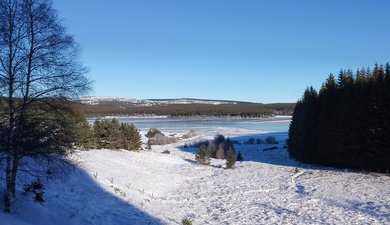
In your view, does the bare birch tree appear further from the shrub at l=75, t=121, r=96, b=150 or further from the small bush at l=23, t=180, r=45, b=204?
the shrub at l=75, t=121, r=96, b=150

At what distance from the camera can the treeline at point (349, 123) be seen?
90.6 feet

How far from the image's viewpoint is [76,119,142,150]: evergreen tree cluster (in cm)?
3061

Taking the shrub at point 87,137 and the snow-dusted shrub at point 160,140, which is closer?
the shrub at point 87,137

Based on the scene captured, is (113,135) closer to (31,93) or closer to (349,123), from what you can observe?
(349,123)

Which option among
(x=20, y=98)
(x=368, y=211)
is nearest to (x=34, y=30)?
(x=20, y=98)

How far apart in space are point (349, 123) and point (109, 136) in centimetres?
1810

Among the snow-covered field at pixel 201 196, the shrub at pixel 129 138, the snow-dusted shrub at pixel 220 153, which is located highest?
the shrub at pixel 129 138

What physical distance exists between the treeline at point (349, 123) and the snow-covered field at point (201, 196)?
6.00 ft

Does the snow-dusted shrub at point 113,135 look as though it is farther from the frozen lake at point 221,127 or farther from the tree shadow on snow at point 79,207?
the frozen lake at point 221,127

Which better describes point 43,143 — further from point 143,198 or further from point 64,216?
point 143,198

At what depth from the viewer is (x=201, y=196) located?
20797 millimetres

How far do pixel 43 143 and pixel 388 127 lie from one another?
2347cm

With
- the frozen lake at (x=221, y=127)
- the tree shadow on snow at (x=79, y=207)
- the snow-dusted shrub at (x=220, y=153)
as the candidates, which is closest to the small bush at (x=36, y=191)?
the tree shadow on snow at (x=79, y=207)

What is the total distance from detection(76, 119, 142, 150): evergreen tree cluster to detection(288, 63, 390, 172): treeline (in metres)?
14.7
